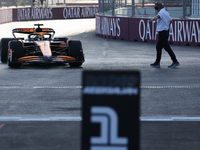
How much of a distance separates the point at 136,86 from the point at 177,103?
494cm

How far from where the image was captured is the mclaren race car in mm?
11695

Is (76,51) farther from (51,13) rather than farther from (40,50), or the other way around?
(51,13)

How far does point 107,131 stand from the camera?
300cm

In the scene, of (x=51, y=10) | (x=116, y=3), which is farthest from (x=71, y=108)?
(x=51, y=10)

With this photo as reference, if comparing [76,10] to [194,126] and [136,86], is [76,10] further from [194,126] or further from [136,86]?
[136,86]

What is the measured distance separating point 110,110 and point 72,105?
15.2ft

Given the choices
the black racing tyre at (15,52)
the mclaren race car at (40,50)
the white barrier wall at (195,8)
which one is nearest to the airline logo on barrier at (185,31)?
the white barrier wall at (195,8)

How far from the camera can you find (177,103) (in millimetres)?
7738

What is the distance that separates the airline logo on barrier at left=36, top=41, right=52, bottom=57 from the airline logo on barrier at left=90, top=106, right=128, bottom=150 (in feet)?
29.1

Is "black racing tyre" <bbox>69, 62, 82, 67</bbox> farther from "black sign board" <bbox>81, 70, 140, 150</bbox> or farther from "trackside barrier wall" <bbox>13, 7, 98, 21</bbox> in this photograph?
"trackside barrier wall" <bbox>13, 7, 98, 21</bbox>

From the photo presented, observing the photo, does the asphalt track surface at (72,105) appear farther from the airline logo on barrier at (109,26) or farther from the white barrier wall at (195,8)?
the airline logo on barrier at (109,26)

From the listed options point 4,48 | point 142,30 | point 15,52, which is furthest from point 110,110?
point 142,30

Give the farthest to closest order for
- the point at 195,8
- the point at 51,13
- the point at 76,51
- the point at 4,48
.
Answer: the point at 51,13, the point at 195,8, the point at 4,48, the point at 76,51

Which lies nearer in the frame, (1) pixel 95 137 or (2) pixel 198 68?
(1) pixel 95 137
